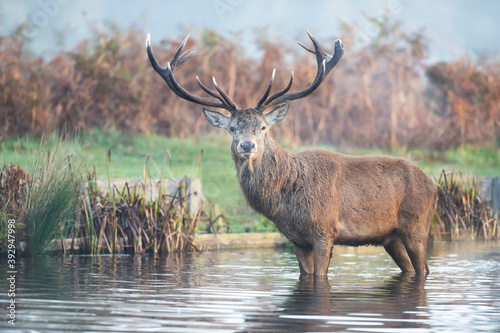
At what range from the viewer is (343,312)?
20.7ft


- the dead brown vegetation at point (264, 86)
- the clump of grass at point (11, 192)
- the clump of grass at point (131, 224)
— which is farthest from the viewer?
the dead brown vegetation at point (264, 86)

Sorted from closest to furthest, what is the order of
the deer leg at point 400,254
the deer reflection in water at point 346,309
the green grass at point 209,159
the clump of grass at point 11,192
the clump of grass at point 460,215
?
the deer reflection in water at point 346,309 → the deer leg at point 400,254 → the clump of grass at point 11,192 → the clump of grass at point 460,215 → the green grass at point 209,159

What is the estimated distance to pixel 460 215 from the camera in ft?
46.1

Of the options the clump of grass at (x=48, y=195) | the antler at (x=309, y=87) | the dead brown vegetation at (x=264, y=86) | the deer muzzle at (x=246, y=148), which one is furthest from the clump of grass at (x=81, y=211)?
the dead brown vegetation at (x=264, y=86)

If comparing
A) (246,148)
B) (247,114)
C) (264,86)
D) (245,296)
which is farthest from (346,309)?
(264,86)

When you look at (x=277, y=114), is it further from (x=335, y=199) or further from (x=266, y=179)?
(x=335, y=199)

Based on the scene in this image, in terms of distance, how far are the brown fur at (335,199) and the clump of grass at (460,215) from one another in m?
4.21

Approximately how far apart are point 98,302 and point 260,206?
275cm

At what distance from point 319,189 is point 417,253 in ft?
5.35

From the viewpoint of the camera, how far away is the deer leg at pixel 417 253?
9539 mm

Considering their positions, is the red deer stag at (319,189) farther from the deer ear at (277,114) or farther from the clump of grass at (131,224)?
the clump of grass at (131,224)

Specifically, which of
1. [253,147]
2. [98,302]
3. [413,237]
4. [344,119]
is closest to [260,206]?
[253,147]

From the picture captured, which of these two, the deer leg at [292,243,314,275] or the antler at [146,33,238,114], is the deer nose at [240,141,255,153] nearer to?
the antler at [146,33,238,114]

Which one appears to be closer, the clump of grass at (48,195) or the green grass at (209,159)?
the clump of grass at (48,195)
